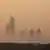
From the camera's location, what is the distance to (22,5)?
2.42 ft

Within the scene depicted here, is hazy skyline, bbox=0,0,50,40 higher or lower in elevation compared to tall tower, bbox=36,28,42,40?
higher

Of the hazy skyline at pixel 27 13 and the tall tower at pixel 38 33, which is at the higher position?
the hazy skyline at pixel 27 13

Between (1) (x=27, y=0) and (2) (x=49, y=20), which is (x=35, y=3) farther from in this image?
(2) (x=49, y=20)

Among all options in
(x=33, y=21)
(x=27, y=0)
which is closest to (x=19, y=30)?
(x=33, y=21)

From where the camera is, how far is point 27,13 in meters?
0.74

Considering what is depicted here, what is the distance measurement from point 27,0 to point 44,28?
25 cm

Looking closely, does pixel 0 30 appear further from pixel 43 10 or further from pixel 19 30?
pixel 43 10

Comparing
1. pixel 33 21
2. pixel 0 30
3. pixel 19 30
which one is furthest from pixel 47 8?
pixel 0 30

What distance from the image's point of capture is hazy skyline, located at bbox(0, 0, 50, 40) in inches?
29.0

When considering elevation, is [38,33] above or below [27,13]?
below

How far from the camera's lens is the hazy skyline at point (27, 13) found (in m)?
0.74

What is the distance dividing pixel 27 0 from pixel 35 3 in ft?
0.21
